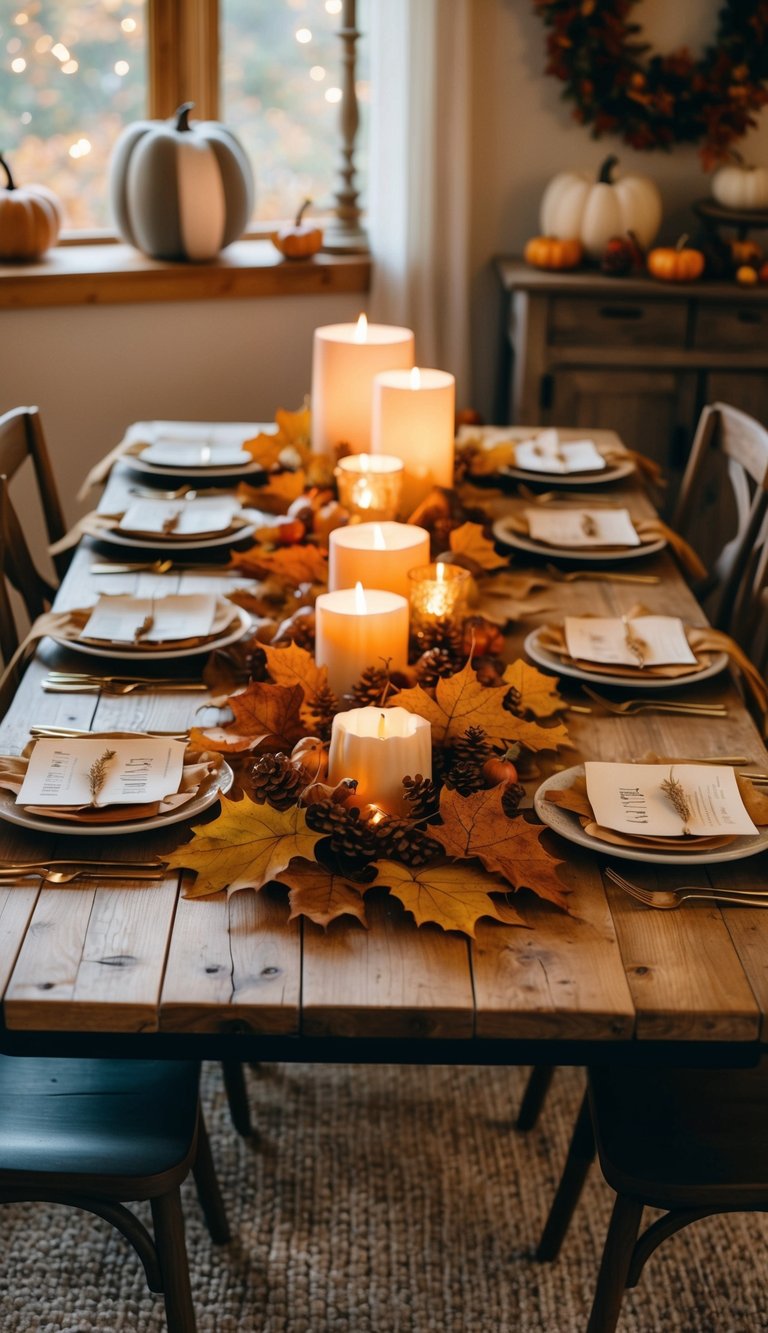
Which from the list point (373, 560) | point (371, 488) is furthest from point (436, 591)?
point (371, 488)

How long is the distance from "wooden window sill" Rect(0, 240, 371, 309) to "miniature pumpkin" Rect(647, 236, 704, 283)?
2.26 ft

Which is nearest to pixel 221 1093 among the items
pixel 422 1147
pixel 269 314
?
pixel 422 1147

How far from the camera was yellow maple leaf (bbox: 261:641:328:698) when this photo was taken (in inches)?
50.5

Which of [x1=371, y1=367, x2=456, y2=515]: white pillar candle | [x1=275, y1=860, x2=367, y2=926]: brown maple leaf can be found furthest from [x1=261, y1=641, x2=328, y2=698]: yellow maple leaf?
[x1=371, y1=367, x2=456, y2=515]: white pillar candle

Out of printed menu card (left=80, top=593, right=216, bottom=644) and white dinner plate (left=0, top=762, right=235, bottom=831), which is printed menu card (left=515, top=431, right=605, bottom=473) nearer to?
printed menu card (left=80, top=593, right=216, bottom=644)

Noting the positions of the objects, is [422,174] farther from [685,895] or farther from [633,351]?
[685,895]

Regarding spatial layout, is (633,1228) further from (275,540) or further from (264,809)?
(275,540)

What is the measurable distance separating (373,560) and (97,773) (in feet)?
1.27

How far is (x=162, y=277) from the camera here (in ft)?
9.76

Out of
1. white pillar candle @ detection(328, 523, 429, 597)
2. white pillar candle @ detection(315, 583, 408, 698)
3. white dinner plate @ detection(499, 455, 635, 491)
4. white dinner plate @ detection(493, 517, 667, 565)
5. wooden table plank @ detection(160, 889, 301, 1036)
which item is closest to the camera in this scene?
wooden table plank @ detection(160, 889, 301, 1036)

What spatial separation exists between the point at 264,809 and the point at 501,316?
2538mm

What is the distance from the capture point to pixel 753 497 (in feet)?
6.72

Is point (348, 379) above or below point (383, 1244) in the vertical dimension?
above

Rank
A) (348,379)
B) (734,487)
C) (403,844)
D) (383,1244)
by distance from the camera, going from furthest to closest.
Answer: (734,487) < (348,379) < (383,1244) < (403,844)
